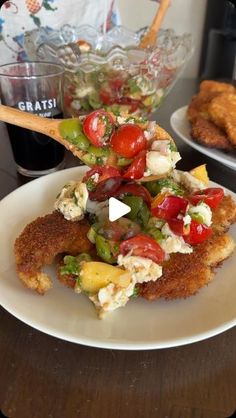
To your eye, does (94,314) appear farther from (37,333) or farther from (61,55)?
(61,55)

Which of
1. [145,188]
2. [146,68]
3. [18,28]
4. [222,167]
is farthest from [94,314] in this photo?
[18,28]

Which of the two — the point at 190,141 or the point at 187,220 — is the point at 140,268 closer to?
A: the point at 187,220

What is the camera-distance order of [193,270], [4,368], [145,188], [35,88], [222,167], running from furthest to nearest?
[222,167], [35,88], [145,188], [193,270], [4,368]

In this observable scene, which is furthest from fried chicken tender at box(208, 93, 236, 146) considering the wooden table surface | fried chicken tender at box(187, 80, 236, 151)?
the wooden table surface

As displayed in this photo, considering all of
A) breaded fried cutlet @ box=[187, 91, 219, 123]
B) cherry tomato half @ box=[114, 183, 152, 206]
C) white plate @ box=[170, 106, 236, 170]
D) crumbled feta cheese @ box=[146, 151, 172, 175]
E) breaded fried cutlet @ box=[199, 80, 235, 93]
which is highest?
crumbled feta cheese @ box=[146, 151, 172, 175]

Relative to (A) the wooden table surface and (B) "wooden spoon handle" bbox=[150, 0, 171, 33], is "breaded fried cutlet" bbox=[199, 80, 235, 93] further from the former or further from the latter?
(A) the wooden table surface
